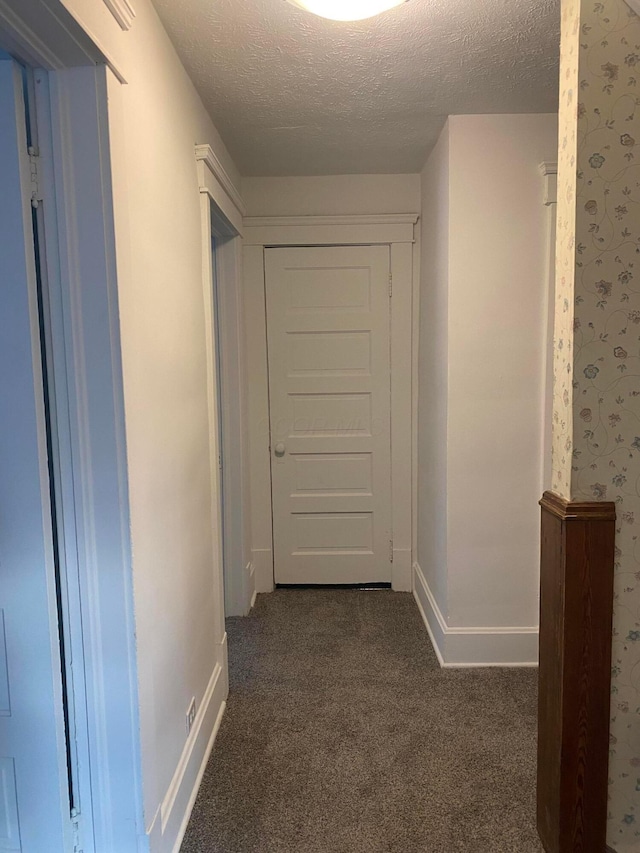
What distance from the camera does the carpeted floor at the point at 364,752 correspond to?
1659mm

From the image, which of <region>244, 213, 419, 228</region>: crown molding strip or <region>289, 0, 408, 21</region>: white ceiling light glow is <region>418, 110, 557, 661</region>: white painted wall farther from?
<region>289, 0, 408, 21</region>: white ceiling light glow

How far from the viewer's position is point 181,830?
1658 millimetres

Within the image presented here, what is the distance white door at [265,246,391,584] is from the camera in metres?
3.33

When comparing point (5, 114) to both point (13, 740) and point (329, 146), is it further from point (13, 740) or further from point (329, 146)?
point (329, 146)

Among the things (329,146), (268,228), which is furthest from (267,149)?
(268,228)

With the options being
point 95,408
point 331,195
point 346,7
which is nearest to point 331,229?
point 331,195

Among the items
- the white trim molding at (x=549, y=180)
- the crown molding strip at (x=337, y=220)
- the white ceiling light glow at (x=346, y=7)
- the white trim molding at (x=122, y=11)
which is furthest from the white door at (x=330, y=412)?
the white trim molding at (x=122, y=11)

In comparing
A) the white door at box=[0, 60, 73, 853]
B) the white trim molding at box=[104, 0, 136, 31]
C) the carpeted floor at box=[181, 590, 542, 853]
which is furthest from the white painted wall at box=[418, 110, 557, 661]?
the white door at box=[0, 60, 73, 853]

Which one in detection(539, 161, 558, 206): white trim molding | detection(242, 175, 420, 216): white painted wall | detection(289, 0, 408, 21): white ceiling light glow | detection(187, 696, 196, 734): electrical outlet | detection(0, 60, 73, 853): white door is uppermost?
detection(242, 175, 420, 216): white painted wall

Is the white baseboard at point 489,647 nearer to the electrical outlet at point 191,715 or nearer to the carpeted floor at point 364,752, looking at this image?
the carpeted floor at point 364,752

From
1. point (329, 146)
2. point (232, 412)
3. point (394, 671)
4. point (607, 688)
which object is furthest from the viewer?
point (232, 412)

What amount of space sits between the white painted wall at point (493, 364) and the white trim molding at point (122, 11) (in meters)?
1.51

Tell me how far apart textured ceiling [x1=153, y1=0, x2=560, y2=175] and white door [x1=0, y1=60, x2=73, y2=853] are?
0.81 metres

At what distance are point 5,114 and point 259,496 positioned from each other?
8.27 feet
